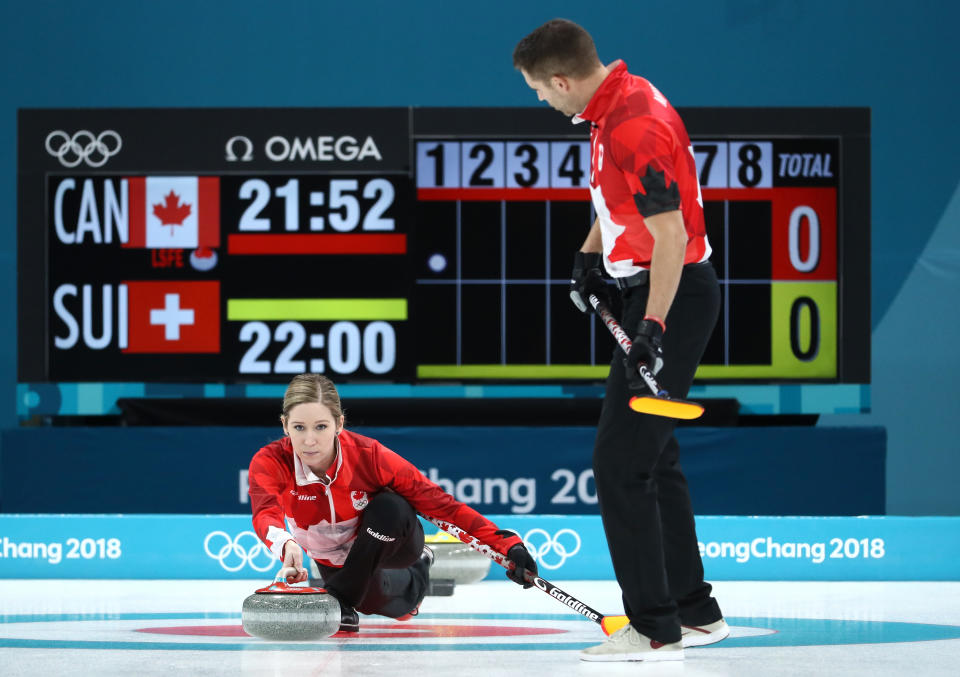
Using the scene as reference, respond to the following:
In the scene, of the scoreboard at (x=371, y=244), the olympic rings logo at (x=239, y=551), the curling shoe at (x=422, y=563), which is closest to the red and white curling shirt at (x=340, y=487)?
the curling shoe at (x=422, y=563)

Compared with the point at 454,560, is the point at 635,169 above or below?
above

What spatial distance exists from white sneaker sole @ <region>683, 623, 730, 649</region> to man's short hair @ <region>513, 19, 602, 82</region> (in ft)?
4.24

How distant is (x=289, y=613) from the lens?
3.22 meters

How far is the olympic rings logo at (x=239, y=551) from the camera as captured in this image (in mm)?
5426

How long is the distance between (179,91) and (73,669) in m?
5.34

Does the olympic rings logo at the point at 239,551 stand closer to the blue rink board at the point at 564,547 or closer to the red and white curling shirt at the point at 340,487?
the blue rink board at the point at 564,547

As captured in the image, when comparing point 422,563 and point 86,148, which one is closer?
point 422,563

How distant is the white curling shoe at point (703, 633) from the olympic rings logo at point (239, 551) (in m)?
2.65

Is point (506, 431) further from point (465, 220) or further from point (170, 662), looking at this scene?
point (170, 662)

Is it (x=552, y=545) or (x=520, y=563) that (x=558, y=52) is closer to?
(x=520, y=563)

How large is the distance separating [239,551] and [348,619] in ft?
6.84

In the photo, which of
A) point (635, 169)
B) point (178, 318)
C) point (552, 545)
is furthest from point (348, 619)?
point (178, 318)

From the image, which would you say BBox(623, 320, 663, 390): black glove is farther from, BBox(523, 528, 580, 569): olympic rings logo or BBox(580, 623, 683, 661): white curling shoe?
BBox(523, 528, 580, 569): olympic rings logo

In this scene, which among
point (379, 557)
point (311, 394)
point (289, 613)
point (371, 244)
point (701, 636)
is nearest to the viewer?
point (701, 636)
